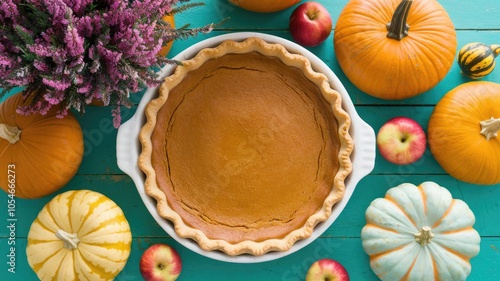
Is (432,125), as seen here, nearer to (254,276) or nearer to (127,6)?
(254,276)

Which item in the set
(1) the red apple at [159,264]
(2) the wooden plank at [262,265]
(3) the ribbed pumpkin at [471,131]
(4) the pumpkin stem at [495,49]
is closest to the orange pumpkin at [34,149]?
(2) the wooden plank at [262,265]

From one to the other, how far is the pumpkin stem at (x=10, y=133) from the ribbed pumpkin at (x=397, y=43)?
1.18 m

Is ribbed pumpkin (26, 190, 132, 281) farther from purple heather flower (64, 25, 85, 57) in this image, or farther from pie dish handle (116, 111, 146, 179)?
purple heather flower (64, 25, 85, 57)

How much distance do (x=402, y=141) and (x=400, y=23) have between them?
43 cm

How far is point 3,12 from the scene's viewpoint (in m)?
1.33

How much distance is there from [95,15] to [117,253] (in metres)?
0.79

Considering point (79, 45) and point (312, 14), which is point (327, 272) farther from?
point (79, 45)

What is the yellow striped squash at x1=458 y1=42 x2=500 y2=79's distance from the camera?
1.76m

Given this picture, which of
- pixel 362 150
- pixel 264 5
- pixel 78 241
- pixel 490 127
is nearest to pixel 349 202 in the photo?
pixel 362 150

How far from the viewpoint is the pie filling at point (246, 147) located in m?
1.74

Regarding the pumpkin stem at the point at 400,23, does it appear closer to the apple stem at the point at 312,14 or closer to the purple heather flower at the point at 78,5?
the apple stem at the point at 312,14

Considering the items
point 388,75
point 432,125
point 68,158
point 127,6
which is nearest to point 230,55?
point 127,6

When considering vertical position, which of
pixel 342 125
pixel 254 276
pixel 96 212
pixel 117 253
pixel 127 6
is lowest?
pixel 254 276

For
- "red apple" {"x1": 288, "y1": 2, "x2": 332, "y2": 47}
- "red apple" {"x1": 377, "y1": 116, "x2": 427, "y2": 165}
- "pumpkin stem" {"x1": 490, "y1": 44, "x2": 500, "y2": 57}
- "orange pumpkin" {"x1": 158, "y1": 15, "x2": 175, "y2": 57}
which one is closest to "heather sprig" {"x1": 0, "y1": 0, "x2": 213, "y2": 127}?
"orange pumpkin" {"x1": 158, "y1": 15, "x2": 175, "y2": 57}
